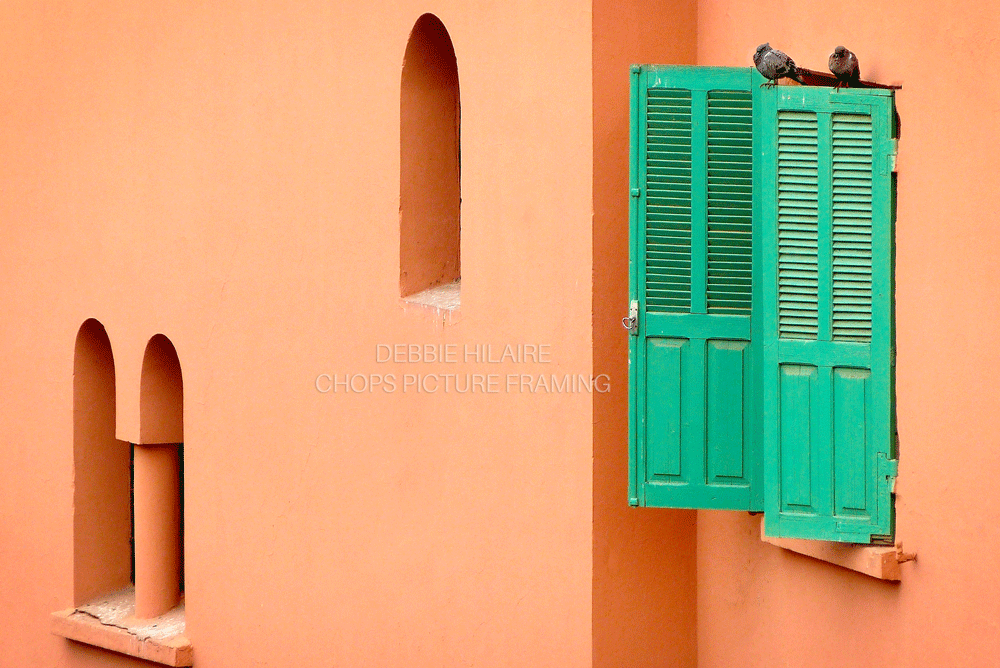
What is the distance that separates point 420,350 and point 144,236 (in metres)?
2.42

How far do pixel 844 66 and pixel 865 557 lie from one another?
1.81 meters

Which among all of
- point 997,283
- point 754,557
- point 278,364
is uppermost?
point 997,283

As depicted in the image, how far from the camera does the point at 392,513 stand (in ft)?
18.7

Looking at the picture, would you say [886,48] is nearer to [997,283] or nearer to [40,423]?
[997,283]

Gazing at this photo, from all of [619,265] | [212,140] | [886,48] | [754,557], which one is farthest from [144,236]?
[886,48]

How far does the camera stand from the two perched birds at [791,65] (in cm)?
390

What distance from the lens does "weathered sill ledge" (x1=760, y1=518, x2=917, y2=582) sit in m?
3.93

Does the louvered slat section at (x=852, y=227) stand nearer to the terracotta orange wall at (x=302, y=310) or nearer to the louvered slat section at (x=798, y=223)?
the louvered slat section at (x=798, y=223)

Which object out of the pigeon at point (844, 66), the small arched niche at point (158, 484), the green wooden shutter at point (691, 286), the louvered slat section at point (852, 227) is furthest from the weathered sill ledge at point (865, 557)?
the small arched niche at point (158, 484)

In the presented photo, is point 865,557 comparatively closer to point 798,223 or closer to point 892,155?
point 798,223

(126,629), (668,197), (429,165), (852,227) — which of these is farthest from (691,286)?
(126,629)

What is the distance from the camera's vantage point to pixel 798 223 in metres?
4.00

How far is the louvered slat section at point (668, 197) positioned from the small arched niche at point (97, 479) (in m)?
4.57

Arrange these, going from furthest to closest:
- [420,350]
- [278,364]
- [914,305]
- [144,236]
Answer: [144,236], [278,364], [420,350], [914,305]
